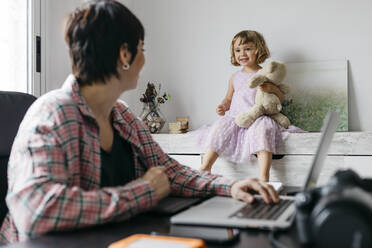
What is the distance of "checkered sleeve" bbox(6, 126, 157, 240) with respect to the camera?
0.74 metres

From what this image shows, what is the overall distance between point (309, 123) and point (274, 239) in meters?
2.31

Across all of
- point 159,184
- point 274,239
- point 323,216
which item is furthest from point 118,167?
point 323,216

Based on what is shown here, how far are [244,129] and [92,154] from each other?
1.68 m

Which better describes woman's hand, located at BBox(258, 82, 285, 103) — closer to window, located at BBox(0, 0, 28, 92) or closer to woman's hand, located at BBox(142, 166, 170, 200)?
window, located at BBox(0, 0, 28, 92)

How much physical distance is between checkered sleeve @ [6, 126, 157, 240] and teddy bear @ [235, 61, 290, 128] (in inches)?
66.7

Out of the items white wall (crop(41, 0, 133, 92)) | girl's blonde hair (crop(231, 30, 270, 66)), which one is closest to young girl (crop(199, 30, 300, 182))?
girl's blonde hair (crop(231, 30, 270, 66))

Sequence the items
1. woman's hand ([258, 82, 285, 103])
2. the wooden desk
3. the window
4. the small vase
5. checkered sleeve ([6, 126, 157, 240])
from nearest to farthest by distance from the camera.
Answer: the wooden desk → checkered sleeve ([6, 126, 157, 240]) → the window → woman's hand ([258, 82, 285, 103]) → the small vase

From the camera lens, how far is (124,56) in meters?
1.05

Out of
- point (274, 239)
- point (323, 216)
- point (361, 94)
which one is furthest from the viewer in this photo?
point (361, 94)

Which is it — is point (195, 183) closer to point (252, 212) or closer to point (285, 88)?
point (252, 212)

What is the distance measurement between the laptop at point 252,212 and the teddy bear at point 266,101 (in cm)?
157

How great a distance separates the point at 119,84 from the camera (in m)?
1.09

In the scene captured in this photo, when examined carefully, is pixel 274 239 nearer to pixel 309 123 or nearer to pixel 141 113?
pixel 309 123

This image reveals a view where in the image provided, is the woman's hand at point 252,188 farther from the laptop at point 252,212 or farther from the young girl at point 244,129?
the young girl at point 244,129
